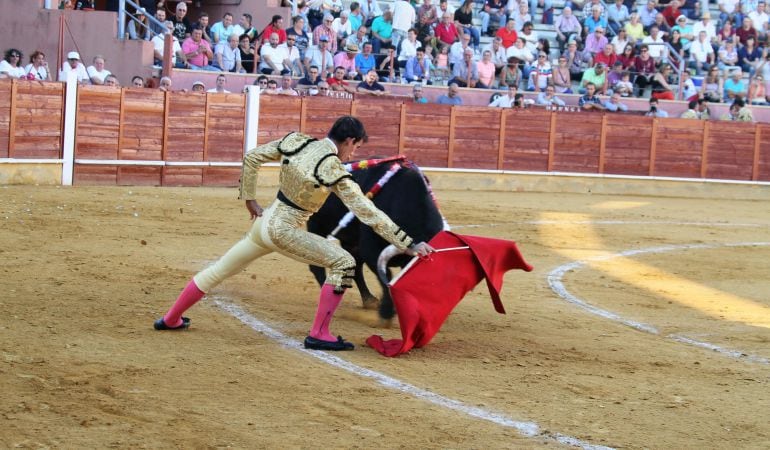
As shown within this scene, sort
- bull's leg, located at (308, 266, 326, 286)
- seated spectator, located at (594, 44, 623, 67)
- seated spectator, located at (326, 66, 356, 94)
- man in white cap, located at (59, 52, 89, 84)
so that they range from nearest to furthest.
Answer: bull's leg, located at (308, 266, 326, 286), man in white cap, located at (59, 52, 89, 84), seated spectator, located at (326, 66, 356, 94), seated spectator, located at (594, 44, 623, 67)

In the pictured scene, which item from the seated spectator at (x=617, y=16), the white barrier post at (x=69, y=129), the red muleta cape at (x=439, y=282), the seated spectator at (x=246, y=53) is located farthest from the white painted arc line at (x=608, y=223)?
the seated spectator at (x=617, y=16)

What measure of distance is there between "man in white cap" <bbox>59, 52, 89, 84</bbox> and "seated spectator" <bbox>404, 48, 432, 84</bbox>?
505 centimetres

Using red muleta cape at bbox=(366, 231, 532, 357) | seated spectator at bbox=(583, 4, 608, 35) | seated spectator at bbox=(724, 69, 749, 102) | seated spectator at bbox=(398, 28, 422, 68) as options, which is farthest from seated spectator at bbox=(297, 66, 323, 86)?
red muleta cape at bbox=(366, 231, 532, 357)

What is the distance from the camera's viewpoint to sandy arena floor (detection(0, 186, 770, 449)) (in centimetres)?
435

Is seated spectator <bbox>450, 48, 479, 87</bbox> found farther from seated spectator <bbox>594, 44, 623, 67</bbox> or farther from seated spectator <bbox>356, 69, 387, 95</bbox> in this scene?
seated spectator <bbox>594, 44, 623, 67</bbox>

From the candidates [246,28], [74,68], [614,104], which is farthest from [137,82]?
[614,104]

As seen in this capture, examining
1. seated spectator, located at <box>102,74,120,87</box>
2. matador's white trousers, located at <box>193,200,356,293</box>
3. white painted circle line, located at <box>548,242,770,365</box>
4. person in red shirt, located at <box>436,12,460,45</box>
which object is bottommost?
white painted circle line, located at <box>548,242,770,365</box>

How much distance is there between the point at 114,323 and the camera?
20.0ft

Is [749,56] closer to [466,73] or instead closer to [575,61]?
[575,61]

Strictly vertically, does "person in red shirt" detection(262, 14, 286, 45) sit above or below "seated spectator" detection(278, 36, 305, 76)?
above

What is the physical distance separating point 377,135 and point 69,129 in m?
4.49

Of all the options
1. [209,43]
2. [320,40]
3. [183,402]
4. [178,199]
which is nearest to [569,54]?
[320,40]

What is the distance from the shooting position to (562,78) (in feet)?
61.2

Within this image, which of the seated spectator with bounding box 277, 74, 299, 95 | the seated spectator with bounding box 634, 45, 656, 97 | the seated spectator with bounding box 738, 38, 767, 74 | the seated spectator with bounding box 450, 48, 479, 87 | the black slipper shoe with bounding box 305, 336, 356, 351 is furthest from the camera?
the seated spectator with bounding box 738, 38, 767, 74
